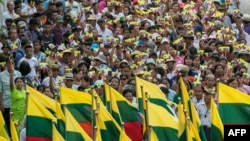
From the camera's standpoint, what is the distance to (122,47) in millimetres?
28859

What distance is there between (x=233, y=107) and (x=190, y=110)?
919 mm

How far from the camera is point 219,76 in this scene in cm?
2612

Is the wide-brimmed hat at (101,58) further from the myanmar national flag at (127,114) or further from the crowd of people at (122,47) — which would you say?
the myanmar national flag at (127,114)

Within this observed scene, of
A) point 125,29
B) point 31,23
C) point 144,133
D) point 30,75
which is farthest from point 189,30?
point 144,133

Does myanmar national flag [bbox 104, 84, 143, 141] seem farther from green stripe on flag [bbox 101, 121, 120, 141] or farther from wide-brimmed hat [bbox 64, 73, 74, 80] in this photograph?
wide-brimmed hat [bbox 64, 73, 74, 80]

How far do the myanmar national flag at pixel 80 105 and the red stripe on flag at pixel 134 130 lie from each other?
71 cm

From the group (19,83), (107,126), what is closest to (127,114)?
(107,126)

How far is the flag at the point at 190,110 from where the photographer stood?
72.4 ft

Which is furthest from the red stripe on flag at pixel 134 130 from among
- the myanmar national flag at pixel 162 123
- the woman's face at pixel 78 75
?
the woman's face at pixel 78 75

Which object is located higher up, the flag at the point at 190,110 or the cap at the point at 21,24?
the cap at the point at 21,24

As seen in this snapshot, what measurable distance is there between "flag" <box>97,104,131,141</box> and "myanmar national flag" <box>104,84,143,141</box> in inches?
32.1

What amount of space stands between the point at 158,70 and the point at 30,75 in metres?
2.29

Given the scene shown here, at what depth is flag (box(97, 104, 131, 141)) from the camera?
21.4 metres

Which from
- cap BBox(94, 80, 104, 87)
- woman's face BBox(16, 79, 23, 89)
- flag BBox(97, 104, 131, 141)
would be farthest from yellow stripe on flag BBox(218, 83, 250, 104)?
woman's face BBox(16, 79, 23, 89)
